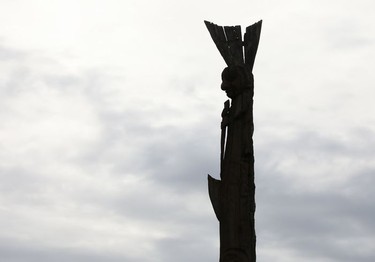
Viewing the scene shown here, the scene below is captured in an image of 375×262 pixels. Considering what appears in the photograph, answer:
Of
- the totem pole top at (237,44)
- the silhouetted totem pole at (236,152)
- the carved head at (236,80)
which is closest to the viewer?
the silhouetted totem pole at (236,152)

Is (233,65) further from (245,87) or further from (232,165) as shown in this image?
(232,165)

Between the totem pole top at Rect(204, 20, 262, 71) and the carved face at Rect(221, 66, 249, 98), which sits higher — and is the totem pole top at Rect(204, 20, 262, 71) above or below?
above

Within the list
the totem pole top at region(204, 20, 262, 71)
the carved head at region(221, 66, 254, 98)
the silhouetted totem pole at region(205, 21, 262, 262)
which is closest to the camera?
the silhouetted totem pole at region(205, 21, 262, 262)

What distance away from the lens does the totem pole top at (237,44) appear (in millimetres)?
13312

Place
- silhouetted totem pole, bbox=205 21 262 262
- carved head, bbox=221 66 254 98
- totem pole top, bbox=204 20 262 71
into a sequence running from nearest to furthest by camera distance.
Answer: silhouetted totem pole, bbox=205 21 262 262 → carved head, bbox=221 66 254 98 → totem pole top, bbox=204 20 262 71

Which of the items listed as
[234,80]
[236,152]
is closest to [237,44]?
[234,80]

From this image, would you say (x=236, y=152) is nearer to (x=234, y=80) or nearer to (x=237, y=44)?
(x=234, y=80)

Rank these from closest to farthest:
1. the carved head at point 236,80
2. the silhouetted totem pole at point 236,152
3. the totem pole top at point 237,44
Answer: the silhouetted totem pole at point 236,152 < the carved head at point 236,80 < the totem pole top at point 237,44

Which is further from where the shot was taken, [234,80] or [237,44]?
[237,44]

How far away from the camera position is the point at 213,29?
1349 centimetres

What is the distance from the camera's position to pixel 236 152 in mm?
12945

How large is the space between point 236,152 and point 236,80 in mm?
1150

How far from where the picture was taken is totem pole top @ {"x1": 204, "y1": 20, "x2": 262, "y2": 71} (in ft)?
43.7

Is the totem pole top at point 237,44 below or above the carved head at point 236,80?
above
